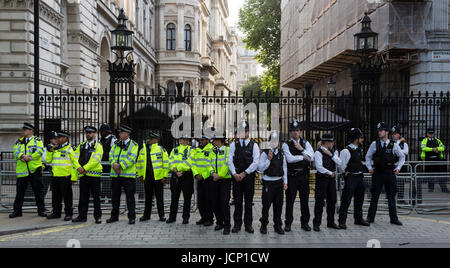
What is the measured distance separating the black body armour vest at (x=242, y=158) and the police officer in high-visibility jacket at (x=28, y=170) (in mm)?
4470

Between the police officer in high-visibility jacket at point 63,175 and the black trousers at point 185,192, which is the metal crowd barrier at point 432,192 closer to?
the black trousers at point 185,192

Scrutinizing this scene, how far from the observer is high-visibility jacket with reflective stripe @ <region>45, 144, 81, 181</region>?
8898 mm

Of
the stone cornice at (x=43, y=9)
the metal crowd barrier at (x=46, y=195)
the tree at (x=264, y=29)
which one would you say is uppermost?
the tree at (x=264, y=29)

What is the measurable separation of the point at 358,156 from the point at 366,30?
17.7ft

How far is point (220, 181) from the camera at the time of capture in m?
8.27

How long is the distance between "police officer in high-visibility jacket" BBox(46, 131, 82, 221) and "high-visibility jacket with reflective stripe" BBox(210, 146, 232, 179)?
9.72ft

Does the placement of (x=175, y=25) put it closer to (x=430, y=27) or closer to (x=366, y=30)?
(x=430, y=27)

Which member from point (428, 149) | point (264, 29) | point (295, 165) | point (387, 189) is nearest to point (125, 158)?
point (295, 165)

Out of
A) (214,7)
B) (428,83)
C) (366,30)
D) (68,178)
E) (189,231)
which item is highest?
(214,7)

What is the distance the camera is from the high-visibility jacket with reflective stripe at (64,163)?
8.90 metres

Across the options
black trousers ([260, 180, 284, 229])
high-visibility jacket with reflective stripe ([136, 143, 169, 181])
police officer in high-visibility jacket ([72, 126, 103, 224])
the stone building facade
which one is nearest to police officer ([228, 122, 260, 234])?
black trousers ([260, 180, 284, 229])

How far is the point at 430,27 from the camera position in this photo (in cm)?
1708

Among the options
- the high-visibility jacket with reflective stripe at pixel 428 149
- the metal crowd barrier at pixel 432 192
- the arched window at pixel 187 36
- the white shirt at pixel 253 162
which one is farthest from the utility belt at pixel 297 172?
the arched window at pixel 187 36
